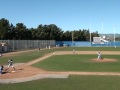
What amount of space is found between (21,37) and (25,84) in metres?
99.7

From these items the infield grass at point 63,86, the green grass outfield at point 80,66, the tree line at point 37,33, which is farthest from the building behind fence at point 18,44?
the infield grass at point 63,86

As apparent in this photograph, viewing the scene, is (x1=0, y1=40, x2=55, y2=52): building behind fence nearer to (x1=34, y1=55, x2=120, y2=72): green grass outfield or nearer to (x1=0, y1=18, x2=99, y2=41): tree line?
(x1=0, y1=18, x2=99, y2=41): tree line

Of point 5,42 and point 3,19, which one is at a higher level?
point 3,19

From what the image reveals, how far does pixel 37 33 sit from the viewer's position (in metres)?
141

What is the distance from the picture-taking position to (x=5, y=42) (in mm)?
78750

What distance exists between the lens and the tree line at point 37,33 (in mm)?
108812

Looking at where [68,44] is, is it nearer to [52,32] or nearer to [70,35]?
[52,32]

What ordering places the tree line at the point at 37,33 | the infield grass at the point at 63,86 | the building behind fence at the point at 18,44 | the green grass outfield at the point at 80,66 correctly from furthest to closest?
the tree line at the point at 37,33 → the building behind fence at the point at 18,44 → the green grass outfield at the point at 80,66 → the infield grass at the point at 63,86

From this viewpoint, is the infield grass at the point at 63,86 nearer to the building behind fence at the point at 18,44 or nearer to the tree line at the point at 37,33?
the building behind fence at the point at 18,44

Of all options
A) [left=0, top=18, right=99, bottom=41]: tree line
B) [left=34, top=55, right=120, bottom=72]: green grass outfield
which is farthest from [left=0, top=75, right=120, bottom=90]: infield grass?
[left=0, top=18, right=99, bottom=41]: tree line

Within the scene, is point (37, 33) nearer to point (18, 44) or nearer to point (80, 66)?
point (18, 44)

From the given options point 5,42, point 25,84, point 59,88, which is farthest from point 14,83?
point 5,42

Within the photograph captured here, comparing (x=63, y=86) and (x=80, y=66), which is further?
(x=80, y=66)

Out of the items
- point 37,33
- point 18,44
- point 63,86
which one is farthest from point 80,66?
point 37,33
